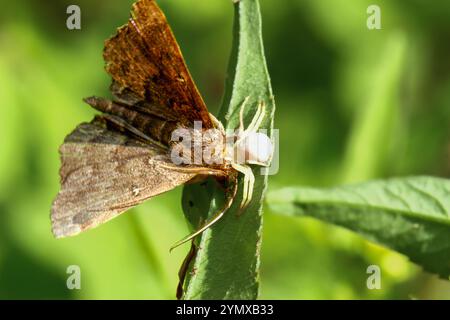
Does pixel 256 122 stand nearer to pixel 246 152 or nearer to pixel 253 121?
pixel 253 121

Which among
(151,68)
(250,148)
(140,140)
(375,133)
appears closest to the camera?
(250,148)

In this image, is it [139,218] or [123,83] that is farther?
[139,218]

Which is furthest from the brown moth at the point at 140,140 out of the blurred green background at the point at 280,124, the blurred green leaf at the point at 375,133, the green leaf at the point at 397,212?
the blurred green leaf at the point at 375,133

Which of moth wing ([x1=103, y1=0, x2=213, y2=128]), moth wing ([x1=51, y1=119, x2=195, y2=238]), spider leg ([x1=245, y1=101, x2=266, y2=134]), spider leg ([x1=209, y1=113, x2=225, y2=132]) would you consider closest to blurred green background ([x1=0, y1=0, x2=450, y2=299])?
moth wing ([x1=51, y1=119, x2=195, y2=238])

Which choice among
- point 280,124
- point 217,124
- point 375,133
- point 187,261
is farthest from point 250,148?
point 280,124

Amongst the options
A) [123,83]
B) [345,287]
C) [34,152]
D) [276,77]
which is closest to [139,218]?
A: [123,83]
